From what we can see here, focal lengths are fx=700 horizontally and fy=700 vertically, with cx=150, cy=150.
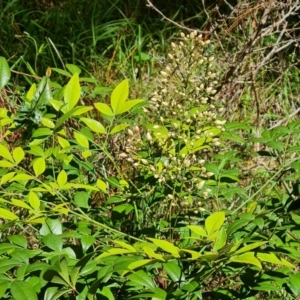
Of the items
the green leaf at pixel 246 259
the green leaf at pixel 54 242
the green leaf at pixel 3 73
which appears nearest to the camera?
the green leaf at pixel 246 259

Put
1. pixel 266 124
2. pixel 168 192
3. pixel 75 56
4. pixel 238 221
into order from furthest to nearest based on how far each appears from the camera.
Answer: pixel 75 56 → pixel 266 124 → pixel 168 192 → pixel 238 221

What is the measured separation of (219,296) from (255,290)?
0.26ft

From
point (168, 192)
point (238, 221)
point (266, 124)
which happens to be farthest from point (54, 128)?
point (266, 124)

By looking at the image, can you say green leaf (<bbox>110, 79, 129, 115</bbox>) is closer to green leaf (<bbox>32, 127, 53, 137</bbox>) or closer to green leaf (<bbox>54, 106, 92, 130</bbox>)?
green leaf (<bbox>54, 106, 92, 130</bbox>)

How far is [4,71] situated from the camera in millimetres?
1752

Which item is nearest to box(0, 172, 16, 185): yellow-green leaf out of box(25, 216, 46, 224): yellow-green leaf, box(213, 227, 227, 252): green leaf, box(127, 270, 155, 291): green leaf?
box(25, 216, 46, 224): yellow-green leaf

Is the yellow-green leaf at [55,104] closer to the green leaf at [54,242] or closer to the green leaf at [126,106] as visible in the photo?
the green leaf at [126,106]

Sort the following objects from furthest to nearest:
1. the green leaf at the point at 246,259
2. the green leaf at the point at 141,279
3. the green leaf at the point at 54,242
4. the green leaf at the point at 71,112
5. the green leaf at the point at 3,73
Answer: the green leaf at the point at 3,73
the green leaf at the point at 71,112
the green leaf at the point at 54,242
the green leaf at the point at 141,279
the green leaf at the point at 246,259

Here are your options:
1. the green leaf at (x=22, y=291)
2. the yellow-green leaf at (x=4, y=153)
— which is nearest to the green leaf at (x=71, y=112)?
the yellow-green leaf at (x=4, y=153)

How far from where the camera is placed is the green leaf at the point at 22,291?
4.09 ft

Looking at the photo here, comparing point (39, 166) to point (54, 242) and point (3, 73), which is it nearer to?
point (54, 242)

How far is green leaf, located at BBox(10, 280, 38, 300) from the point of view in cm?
125

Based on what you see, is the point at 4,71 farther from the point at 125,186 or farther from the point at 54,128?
the point at 125,186

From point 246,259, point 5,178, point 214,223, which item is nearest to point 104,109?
point 5,178
